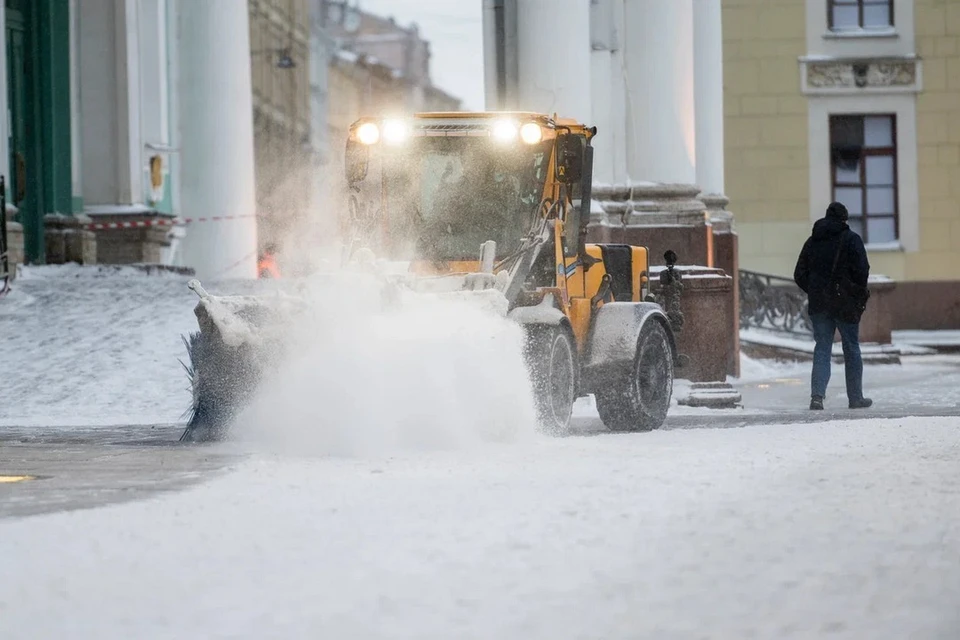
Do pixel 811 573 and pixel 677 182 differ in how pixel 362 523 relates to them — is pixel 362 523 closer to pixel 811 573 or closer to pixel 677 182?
pixel 811 573

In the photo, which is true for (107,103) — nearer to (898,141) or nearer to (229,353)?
(898,141)

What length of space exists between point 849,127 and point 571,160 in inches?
838

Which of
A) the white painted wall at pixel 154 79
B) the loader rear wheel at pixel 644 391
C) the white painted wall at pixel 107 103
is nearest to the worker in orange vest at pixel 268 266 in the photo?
the white painted wall at pixel 154 79

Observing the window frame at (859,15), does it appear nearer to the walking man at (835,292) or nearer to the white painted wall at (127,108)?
the white painted wall at (127,108)

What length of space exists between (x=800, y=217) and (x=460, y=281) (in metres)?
21.2

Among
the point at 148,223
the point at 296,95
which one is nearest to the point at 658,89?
the point at 148,223

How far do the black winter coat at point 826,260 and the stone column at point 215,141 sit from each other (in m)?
10.9

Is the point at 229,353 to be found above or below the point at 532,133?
below

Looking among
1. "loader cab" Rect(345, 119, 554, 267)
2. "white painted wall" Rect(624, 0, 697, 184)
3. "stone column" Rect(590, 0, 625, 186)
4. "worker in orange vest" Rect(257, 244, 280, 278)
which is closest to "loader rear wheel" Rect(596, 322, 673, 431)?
"loader cab" Rect(345, 119, 554, 267)

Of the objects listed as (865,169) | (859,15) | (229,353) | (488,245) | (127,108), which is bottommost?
(229,353)

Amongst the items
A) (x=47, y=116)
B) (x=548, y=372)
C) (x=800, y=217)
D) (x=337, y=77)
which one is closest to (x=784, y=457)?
(x=548, y=372)

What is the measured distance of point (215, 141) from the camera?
25.5 meters

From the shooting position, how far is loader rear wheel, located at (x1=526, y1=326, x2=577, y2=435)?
11.6 meters

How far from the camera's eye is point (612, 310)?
13.0 metres
